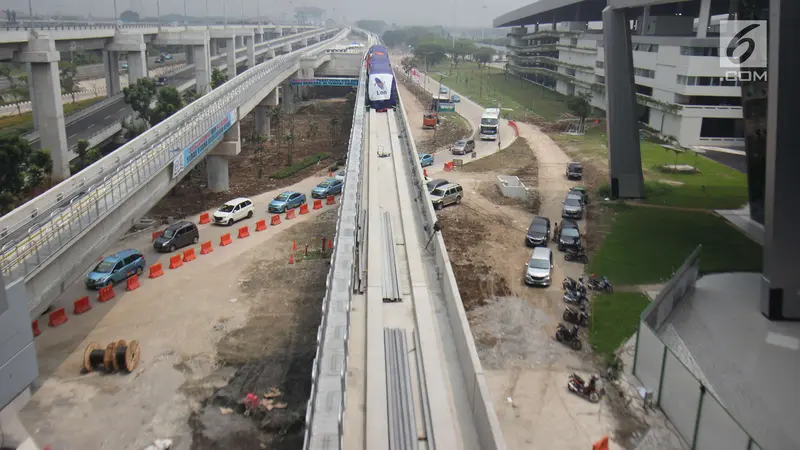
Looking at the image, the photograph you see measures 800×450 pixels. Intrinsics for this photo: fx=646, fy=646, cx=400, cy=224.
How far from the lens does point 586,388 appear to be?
15062 mm

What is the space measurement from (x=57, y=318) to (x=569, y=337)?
576 inches

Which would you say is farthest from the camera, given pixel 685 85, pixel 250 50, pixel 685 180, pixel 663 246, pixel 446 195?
pixel 250 50

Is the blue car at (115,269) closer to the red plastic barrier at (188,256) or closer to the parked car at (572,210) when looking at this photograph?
the red plastic barrier at (188,256)

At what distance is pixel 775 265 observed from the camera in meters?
18.1

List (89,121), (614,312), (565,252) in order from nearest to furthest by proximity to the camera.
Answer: (614,312) < (565,252) < (89,121)

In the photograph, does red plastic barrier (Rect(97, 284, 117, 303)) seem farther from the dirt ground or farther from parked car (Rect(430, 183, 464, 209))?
parked car (Rect(430, 183, 464, 209))

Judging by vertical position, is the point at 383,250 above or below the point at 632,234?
above

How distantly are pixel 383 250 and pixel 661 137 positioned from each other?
40206 millimetres

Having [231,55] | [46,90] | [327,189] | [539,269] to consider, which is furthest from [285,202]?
[231,55]

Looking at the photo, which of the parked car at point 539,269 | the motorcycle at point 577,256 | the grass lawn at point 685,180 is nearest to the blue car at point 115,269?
the parked car at point 539,269


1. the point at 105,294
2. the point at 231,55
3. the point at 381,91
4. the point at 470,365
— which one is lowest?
the point at 105,294

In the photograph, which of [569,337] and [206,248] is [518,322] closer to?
[569,337]

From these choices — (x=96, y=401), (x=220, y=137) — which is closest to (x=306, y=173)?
(x=220, y=137)

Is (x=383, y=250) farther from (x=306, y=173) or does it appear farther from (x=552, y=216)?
(x=306, y=173)
